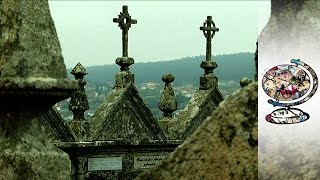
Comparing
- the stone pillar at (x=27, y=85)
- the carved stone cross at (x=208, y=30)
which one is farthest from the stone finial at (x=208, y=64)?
the stone pillar at (x=27, y=85)

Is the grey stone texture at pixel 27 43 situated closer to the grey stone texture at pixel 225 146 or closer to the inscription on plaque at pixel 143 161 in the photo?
the grey stone texture at pixel 225 146

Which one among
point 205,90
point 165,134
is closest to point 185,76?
point 205,90

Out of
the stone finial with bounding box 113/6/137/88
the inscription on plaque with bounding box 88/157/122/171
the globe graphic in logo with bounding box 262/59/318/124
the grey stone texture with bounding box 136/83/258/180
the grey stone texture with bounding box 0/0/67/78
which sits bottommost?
the inscription on plaque with bounding box 88/157/122/171

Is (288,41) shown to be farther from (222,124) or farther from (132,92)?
(132,92)

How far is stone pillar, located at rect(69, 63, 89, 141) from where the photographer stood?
53.7 feet

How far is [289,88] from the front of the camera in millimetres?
2223

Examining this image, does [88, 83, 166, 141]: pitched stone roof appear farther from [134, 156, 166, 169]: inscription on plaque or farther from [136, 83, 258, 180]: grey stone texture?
[136, 83, 258, 180]: grey stone texture

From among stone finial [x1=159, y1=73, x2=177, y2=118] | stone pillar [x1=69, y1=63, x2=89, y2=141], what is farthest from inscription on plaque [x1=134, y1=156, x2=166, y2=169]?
stone finial [x1=159, y1=73, x2=177, y2=118]

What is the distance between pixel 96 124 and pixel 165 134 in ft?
6.78

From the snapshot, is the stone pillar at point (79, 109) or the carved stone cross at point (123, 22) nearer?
the stone pillar at point (79, 109)

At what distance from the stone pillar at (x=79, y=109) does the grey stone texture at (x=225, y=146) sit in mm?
13993

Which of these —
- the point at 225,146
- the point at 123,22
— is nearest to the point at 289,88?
the point at 225,146

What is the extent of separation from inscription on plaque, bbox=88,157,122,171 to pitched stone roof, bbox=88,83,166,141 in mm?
421

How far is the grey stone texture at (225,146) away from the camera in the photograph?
2.32 m
